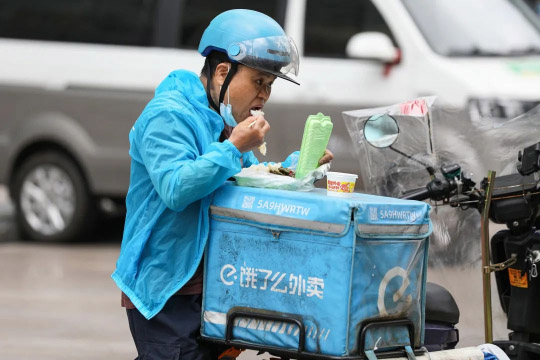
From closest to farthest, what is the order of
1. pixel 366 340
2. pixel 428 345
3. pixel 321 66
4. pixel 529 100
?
pixel 366 340 < pixel 428 345 < pixel 529 100 < pixel 321 66

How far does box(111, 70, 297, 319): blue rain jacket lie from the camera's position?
2.97 metres

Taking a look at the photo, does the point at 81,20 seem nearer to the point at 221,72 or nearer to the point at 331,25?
the point at 331,25

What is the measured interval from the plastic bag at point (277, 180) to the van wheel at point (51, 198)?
6.53 meters

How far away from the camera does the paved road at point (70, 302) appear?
13.8ft

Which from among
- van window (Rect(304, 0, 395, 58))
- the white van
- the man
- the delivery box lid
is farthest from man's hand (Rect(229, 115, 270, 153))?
van window (Rect(304, 0, 395, 58))

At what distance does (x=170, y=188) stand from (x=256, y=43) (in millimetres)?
514

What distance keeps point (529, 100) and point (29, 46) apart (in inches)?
169

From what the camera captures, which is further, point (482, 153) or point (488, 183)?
point (482, 153)

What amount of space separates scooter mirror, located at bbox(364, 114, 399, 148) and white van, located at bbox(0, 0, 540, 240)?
438cm

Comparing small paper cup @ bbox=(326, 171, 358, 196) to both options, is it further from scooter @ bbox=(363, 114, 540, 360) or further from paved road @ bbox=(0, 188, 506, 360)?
paved road @ bbox=(0, 188, 506, 360)

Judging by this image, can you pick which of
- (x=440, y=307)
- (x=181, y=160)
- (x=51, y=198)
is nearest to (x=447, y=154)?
(x=440, y=307)

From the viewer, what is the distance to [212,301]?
10.0 feet

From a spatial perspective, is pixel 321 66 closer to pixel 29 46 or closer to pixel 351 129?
pixel 29 46

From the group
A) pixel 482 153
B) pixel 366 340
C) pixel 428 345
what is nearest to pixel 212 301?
pixel 366 340
